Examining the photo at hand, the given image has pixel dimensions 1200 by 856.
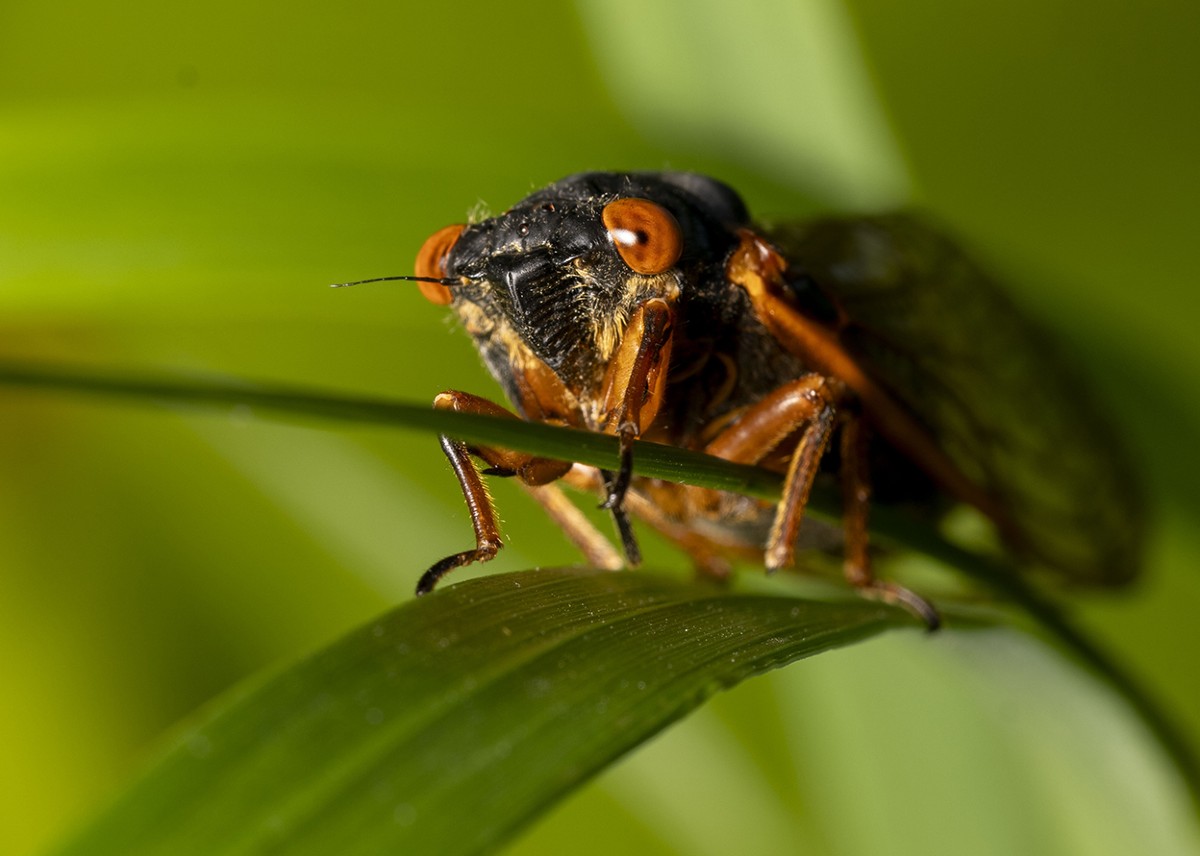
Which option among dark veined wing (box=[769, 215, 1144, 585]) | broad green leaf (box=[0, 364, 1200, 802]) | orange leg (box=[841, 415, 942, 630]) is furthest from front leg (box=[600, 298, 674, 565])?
dark veined wing (box=[769, 215, 1144, 585])

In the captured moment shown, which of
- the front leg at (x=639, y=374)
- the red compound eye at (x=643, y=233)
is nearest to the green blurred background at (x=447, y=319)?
the front leg at (x=639, y=374)

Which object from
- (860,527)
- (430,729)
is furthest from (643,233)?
(430,729)

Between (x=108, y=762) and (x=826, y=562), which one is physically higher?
(x=826, y=562)

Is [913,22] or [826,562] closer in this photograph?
[826,562]

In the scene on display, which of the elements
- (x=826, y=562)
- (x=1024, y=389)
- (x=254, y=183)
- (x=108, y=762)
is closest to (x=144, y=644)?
(x=108, y=762)

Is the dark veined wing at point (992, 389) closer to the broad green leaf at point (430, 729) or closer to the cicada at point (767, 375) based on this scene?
the cicada at point (767, 375)

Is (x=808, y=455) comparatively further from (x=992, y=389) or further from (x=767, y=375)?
(x=992, y=389)

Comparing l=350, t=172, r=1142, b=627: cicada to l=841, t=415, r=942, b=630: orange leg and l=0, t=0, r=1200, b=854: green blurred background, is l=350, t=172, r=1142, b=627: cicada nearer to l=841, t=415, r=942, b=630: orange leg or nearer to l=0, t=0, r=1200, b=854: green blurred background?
l=841, t=415, r=942, b=630: orange leg

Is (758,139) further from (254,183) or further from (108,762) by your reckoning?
(108,762)
